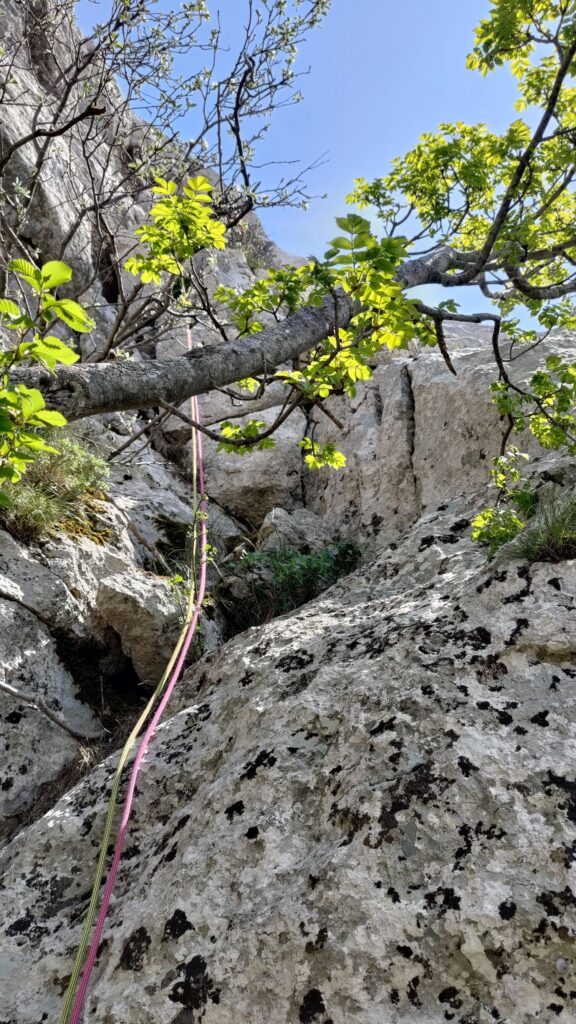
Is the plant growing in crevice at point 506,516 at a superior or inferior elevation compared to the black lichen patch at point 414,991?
superior

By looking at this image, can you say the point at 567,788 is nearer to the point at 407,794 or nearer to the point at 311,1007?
the point at 407,794

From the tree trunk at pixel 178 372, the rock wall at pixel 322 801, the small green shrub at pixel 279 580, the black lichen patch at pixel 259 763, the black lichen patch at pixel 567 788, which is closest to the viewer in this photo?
the rock wall at pixel 322 801

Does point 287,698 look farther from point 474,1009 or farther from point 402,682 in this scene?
point 474,1009

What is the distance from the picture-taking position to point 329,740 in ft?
7.47

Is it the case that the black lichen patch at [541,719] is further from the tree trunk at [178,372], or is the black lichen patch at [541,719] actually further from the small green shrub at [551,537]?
the tree trunk at [178,372]

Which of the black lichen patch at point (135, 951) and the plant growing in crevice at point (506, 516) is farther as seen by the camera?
the plant growing in crevice at point (506, 516)

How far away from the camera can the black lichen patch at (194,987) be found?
157 cm

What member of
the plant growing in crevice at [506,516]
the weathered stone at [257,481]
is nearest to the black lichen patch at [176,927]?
the plant growing in crevice at [506,516]

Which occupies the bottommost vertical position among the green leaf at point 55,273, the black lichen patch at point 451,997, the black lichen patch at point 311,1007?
the black lichen patch at point 451,997

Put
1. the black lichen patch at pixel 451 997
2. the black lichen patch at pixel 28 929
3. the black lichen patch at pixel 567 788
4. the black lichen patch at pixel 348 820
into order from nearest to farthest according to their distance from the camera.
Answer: the black lichen patch at pixel 451 997 → the black lichen patch at pixel 567 788 → the black lichen patch at pixel 348 820 → the black lichen patch at pixel 28 929

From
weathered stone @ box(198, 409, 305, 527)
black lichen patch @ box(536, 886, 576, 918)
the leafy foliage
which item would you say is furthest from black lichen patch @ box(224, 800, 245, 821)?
weathered stone @ box(198, 409, 305, 527)

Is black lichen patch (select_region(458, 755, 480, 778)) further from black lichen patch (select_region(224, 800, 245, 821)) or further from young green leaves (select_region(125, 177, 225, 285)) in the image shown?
young green leaves (select_region(125, 177, 225, 285))

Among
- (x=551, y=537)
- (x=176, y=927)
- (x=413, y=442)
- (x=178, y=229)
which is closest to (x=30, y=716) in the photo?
(x=176, y=927)

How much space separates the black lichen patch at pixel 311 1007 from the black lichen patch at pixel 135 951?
22.1 inches
